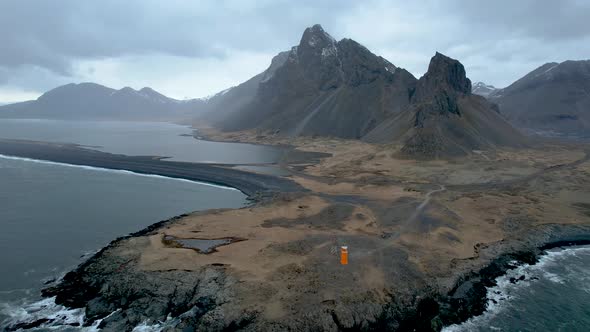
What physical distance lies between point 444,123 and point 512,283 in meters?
89.4

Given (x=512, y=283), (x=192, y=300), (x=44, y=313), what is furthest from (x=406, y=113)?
(x=44, y=313)

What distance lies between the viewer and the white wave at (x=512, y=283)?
2908 cm

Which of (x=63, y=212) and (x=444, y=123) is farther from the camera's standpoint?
(x=444, y=123)

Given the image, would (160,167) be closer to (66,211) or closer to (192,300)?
(66,211)

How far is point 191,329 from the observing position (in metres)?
26.4

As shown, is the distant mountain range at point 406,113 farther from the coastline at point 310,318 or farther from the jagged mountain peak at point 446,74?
the coastline at point 310,318

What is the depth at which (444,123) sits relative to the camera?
117375mm

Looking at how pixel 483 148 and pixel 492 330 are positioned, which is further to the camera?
pixel 483 148

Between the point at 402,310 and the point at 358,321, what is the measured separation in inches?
163

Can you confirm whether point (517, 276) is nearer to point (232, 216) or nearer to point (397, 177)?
point (232, 216)

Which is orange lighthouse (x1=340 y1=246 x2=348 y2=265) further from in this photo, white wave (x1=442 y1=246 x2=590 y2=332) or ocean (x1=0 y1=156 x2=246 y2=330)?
ocean (x1=0 y1=156 x2=246 y2=330)

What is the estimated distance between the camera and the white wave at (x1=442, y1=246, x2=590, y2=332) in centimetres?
2908

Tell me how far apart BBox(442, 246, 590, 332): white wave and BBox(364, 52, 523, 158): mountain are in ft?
186

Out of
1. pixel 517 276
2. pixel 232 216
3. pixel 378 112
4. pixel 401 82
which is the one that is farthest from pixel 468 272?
pixel 401 82
